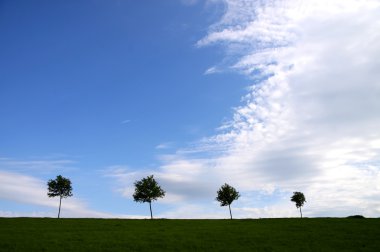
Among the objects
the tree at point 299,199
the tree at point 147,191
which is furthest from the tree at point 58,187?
the tree at point 299,199

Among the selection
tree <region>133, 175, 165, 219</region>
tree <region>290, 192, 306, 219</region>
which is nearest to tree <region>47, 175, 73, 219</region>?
tree <region>133, 175, 165, 219</region>

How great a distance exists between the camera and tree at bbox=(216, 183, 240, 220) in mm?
91938

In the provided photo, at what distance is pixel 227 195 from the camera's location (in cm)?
9194

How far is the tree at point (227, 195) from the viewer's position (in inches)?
3620
